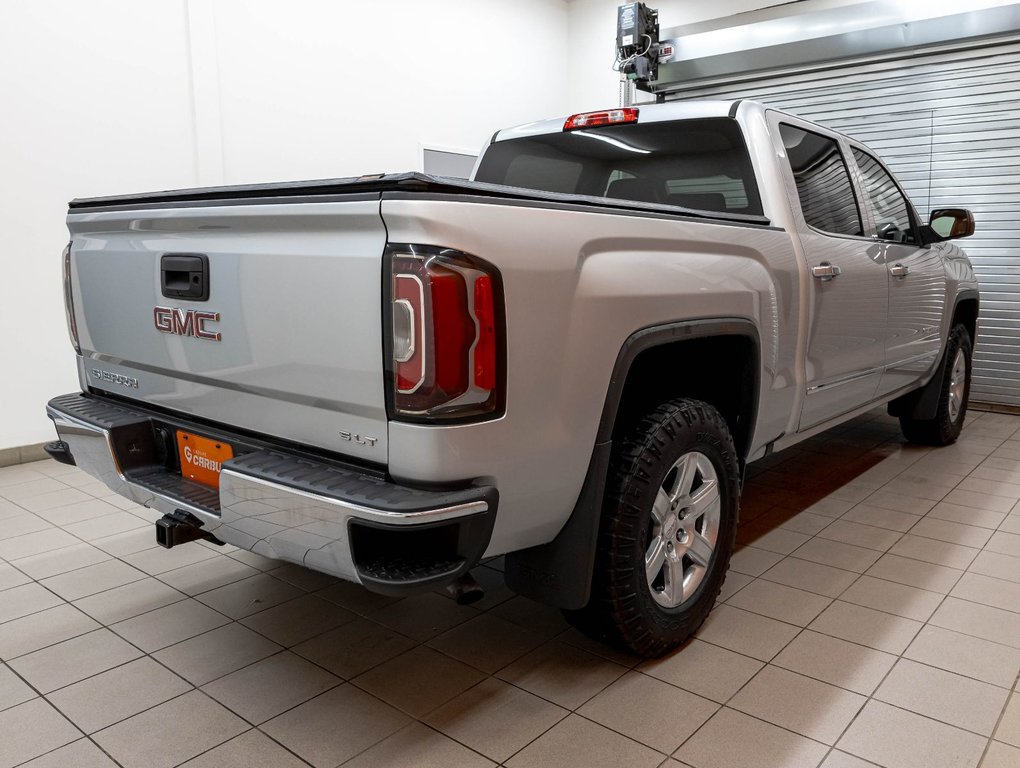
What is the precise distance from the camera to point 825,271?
292 centimetres

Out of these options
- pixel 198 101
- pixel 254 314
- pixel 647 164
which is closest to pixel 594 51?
pixel 198 101

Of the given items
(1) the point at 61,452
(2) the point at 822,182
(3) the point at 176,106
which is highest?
(3) the point at 176,106

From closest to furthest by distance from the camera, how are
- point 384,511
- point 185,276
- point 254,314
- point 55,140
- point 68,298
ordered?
point 384,511 → point 254,314 → point 185,276 → point 68,298 → point 55,140

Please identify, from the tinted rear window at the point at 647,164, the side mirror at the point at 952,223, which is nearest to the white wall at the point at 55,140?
the tinted rear window at the point at 647,164

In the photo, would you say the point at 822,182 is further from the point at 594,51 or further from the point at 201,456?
the point at 594,51

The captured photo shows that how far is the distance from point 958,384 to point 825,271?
2719mm

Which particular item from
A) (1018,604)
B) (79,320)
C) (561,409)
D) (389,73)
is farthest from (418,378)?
(389,73)

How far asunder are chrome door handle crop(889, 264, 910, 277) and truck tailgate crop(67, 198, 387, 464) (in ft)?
9.34

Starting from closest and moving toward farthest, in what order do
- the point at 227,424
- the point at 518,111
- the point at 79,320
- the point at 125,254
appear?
1. the point at 227,424
2. the point at 125,254
3. the point at 79,320
4. the point at 518,111

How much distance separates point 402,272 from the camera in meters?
1.57

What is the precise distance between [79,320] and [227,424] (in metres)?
0.81

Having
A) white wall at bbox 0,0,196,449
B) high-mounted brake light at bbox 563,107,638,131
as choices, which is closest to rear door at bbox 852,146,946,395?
high-mounted brake light at bbox 563,107,638,131

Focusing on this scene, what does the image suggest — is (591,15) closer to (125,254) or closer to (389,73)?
(389,73)

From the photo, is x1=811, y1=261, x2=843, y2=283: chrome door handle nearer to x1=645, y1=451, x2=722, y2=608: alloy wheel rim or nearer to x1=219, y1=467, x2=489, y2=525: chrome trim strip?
x1=645, y1=451, x2=722, y2=608: alloy wheel rim
